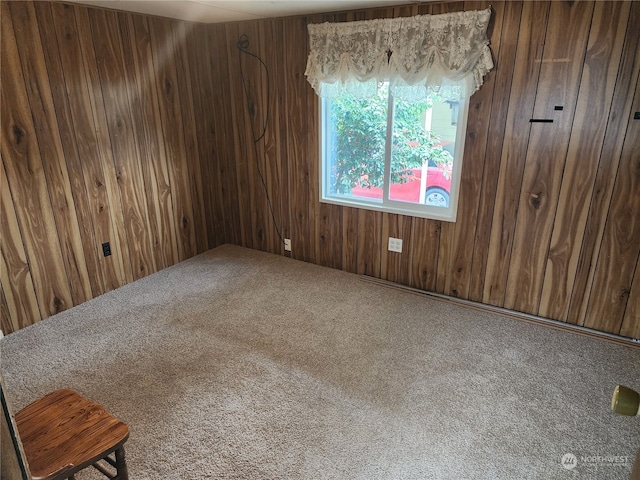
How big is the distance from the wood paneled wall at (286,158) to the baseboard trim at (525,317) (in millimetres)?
47

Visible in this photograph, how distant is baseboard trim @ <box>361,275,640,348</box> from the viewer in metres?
2.48

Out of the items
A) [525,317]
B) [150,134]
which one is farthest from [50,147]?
[525,317]

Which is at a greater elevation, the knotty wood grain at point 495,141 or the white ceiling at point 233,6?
the white ceiling at point 233,6

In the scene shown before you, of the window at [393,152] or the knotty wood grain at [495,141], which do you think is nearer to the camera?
the knotty wood grain at [495,141]

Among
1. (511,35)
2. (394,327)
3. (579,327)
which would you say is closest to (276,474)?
(394,327)

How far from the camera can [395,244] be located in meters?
3.15

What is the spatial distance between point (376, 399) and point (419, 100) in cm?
193

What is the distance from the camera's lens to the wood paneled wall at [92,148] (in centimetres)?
241

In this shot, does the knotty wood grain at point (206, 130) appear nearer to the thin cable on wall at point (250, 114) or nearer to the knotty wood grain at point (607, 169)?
the thin cable on wall at point (250, 114)

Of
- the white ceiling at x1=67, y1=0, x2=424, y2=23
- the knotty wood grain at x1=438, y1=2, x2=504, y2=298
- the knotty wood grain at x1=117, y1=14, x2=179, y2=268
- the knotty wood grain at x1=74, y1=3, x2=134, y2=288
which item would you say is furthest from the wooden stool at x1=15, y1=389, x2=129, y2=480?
the knotty wood grain at x1=438, y1=2, x2=504, y2=298

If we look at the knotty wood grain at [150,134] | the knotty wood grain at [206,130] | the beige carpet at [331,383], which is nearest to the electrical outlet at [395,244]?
the beige carpet at [331,383]

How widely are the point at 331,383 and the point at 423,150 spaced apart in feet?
5.78

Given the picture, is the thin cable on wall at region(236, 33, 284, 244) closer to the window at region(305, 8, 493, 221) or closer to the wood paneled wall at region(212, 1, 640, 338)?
the wood paneled wall at region(212, 1, 640, 338)

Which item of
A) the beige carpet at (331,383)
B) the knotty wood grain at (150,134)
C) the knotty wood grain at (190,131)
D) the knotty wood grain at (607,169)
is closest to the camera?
the beige carpet at (331,383)
